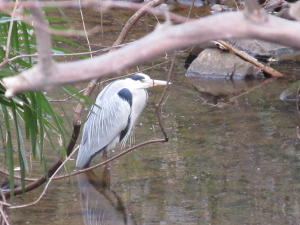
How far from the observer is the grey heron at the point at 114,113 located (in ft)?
15.6

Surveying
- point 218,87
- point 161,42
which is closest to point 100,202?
point 161,42

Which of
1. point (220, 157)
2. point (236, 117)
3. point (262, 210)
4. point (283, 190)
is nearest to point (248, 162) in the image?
point (220, 157)

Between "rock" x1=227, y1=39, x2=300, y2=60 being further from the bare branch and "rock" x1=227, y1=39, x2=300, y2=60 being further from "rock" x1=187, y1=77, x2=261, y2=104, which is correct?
the bare branch

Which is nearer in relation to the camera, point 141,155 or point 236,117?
point 141,155

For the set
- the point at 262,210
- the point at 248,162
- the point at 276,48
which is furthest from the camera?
the point at 276,48

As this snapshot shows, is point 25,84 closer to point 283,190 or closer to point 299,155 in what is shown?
point 283,190

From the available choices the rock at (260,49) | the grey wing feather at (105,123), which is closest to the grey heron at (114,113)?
the grey wing feather at (105,123)

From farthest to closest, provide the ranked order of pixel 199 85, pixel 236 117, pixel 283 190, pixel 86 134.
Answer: pixel 199 85 → pixel 236 117 → pixel 86 134 → pixel 283 190

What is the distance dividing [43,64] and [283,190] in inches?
130

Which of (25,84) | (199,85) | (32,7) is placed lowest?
(199,85)

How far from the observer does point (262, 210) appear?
3.49m

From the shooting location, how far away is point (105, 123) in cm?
490

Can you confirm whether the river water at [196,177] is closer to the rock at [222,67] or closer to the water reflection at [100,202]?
the water reflection at [100,202]

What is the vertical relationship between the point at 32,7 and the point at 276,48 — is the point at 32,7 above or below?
above
